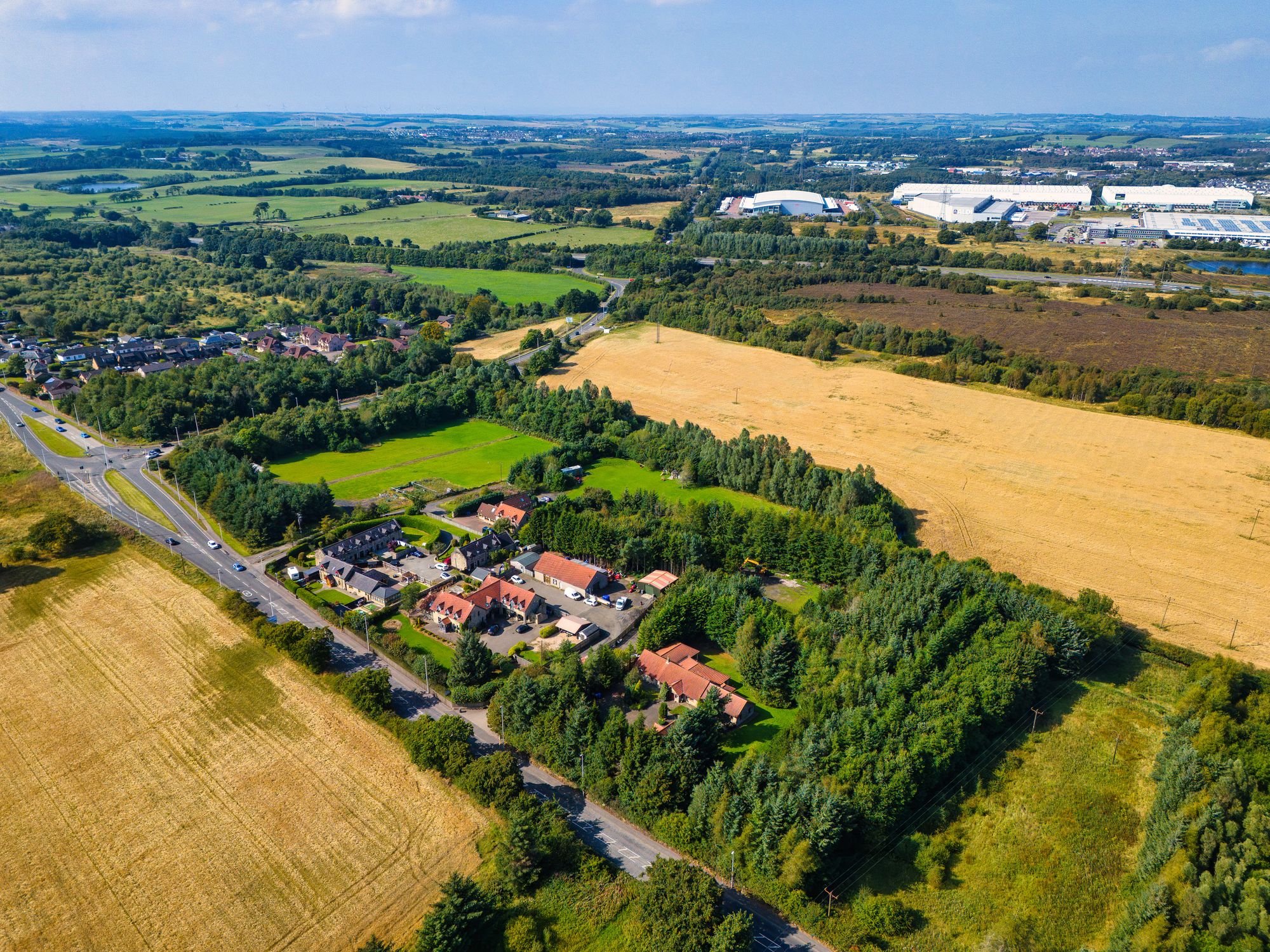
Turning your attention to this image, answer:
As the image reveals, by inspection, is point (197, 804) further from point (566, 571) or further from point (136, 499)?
point (136, 499)

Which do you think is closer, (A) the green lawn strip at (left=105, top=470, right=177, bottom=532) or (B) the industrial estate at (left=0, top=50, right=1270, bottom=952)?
(B) the industrial estate at (left=0, top=50, right=1270, bottom=952)

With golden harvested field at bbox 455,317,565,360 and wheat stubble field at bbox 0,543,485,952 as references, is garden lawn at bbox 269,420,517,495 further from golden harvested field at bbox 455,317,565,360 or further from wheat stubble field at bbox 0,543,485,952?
wheat stubble field at bbox 0,543,485,952

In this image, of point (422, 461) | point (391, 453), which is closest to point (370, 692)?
point (422, 461)

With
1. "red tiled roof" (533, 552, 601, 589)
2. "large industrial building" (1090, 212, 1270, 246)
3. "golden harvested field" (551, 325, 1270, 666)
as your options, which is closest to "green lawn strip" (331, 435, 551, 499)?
"golden harvested field" (551, 325, 1270, 666)

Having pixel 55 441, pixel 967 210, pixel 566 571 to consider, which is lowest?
pixel 566 571

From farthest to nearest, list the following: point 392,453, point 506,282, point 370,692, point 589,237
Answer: point 589,237
point 506,282
point 392,453
point 370,692

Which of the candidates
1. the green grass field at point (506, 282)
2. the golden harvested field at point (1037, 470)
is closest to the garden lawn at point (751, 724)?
the golden harvested field at point (1037, 470)
